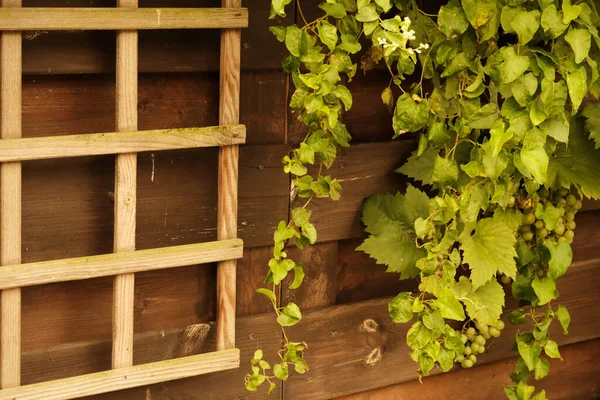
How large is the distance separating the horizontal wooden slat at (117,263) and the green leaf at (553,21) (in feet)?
2.72

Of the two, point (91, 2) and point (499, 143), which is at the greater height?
point (91, 2)

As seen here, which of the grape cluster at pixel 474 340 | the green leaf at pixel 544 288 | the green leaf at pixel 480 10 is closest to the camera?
the green leaf at pixel 480 10

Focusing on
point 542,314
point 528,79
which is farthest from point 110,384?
point 542,314

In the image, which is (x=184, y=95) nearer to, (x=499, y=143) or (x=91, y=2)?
(x=91, y=2)

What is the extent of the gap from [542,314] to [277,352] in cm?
83

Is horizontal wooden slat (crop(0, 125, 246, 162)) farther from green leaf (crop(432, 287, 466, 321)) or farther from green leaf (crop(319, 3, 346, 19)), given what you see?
green leaf (crop(432, 287, 466, 321))

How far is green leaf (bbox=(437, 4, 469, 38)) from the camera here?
1989mm

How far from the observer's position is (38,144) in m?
1.82

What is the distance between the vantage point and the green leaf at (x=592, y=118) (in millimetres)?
2479

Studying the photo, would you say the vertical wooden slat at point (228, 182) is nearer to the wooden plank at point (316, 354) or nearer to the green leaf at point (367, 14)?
the wooden plank at point (316, 354)

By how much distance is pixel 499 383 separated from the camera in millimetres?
2900

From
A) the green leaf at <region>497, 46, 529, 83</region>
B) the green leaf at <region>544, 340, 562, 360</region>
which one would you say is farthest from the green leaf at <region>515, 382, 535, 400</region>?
the green leaf at <region>497, 46, 529, 83</region>

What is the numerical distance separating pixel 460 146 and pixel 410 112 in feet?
1.30

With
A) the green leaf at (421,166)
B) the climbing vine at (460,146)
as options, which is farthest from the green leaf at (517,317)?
the green leaf at (421,166)
